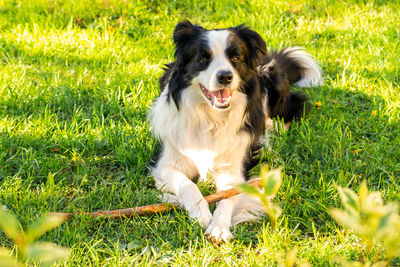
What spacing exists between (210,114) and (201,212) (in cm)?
77

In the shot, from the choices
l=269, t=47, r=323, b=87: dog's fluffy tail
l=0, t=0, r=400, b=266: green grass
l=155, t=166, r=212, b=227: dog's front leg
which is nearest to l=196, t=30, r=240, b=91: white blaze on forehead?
l=155, t=166, r=212, b=227: dog's front leg

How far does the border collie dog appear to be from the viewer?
2742 millimetres

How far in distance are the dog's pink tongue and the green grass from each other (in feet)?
1.98

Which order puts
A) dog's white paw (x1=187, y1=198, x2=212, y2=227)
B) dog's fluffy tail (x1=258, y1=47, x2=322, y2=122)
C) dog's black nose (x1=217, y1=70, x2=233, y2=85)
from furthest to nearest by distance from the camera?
dog's fluffy tail (x1=258, y1=47, x2=322, y2=122), dog's black nose (x1=217, y1=70, x2=233, y2=85), dog's white paw (x1=187, y1=198, x2=212, y2=227)

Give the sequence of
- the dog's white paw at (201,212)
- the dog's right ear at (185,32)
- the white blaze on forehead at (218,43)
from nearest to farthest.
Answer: the dog's white paw at (201,212) < the white blaze on forehead at (218,43) < the dog's right ear at (185,32)

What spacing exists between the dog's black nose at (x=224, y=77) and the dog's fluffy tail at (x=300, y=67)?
1549 mm

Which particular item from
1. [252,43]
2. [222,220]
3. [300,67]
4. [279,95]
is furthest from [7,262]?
[300,67]

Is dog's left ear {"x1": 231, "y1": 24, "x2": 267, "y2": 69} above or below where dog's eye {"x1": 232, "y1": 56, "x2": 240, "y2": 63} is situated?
above

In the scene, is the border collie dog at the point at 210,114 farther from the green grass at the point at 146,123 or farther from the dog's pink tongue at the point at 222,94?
the green grass at the point at 146,123

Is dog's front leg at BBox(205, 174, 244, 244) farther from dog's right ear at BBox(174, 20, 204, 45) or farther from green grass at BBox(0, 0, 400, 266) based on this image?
dog's right ear at BBox(174, 20, 204, 45)

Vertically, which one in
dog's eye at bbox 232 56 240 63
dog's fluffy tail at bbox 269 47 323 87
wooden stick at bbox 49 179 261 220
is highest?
dog's eye at bbox 232 56 240 63

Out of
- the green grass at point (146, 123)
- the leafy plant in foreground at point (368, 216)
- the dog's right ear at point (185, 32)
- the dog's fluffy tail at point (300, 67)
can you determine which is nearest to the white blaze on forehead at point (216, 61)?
the dog's right ear at point (185, 32)

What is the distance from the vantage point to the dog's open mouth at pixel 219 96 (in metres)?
2.81

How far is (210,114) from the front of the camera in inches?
118
